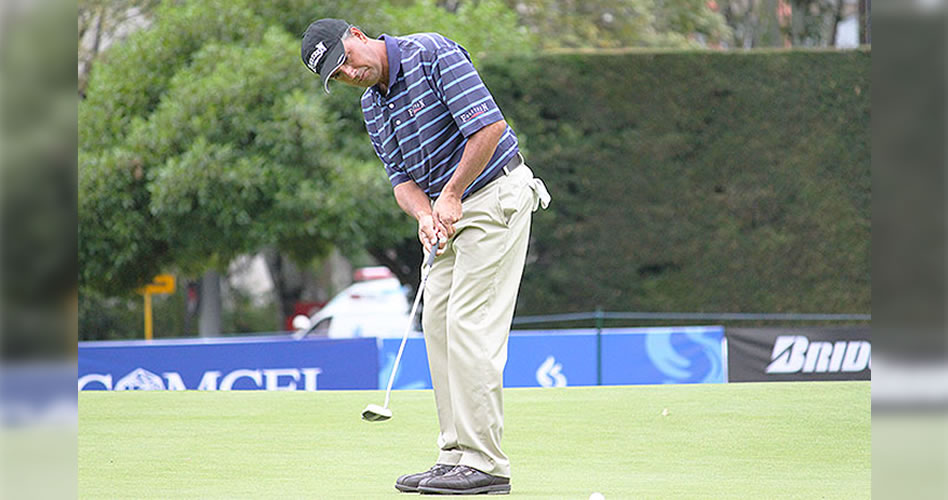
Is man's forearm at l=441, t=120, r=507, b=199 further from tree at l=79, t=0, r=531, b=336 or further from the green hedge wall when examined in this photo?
the green hedge wall

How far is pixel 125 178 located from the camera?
15.8 m

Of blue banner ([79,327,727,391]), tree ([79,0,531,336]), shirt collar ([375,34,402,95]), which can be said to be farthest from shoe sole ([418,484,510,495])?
tree ([79,0,531,336])

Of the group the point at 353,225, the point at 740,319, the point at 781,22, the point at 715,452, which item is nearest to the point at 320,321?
the point at 353,225

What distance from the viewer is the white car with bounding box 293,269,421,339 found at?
19266 mm

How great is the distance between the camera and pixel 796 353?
41.5 ft

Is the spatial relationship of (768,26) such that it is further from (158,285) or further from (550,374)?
(550,374)

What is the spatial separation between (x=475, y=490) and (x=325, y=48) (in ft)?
5.06

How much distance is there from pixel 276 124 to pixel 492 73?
2887mm

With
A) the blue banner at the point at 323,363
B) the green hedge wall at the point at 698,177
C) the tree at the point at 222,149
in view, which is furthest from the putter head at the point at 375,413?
the green hedge wall at the point at 698,177

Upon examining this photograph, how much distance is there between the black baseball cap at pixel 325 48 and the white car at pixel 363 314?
1441 cm

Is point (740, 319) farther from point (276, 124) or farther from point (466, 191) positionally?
point (466, 191)

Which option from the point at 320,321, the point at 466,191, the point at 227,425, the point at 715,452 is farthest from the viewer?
the point at 320,321

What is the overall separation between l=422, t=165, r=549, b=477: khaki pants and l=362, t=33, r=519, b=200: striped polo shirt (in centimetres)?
11

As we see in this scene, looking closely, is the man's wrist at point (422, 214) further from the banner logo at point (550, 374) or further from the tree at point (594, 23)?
the tree at point (594, 23)
